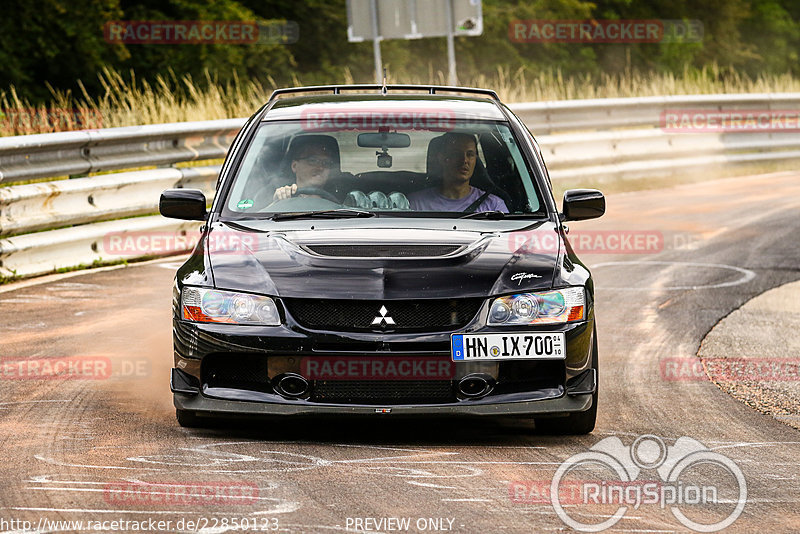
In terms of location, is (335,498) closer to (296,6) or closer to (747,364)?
(747,364)

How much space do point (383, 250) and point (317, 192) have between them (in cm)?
102

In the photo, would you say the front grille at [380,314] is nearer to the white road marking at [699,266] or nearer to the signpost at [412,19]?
the white road marking at [699,266]

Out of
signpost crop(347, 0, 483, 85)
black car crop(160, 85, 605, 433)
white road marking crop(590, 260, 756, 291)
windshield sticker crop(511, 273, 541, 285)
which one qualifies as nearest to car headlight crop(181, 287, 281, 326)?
black car crop(160, 85, 605, 433)

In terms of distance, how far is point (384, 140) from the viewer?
7.38 m

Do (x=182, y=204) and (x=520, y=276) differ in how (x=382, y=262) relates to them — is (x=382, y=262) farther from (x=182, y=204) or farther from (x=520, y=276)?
(x=182, y=204)

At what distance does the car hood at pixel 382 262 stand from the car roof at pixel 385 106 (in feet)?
3.86

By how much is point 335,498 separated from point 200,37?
93.9 feet

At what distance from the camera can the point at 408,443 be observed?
6.21 m

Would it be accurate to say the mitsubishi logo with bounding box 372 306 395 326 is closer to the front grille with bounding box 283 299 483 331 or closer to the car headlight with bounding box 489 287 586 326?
the front grille with bounding box 283 299 483 331

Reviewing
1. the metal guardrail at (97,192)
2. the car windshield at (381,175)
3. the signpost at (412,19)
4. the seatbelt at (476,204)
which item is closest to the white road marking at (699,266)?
the metal guardrail at (97,192)

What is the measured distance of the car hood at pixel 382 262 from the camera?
5980 millimetres

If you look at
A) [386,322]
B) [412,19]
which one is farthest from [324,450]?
[412,19]

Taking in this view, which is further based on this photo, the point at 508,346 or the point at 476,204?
the point at 476,204

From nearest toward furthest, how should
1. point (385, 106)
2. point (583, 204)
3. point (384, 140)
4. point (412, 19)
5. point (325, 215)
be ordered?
1. point (325, 215)
2. point (583, 204)
3. point (384, 140)
4. point (385, 106)
5. point (412, 19)
